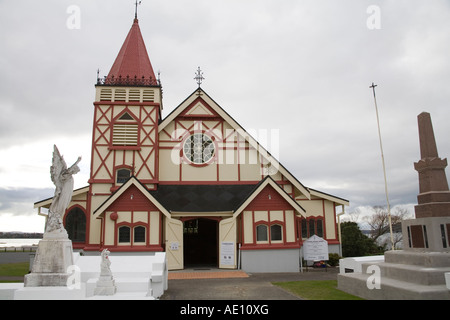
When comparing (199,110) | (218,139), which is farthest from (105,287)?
(199,110)

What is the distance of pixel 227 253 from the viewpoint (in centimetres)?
2042

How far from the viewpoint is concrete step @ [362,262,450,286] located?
9727 mm

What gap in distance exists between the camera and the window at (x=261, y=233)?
20.6 m

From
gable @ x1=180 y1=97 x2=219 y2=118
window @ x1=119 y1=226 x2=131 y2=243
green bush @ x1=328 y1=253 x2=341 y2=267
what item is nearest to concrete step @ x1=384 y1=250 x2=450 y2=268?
green bush @ x1=328 y1=253 x2=341 y2=267

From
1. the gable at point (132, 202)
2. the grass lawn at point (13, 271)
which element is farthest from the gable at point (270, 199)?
the grass lawn at point (13, 271)

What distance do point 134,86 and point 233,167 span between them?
8869 mm

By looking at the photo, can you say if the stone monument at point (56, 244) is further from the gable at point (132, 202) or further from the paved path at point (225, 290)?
the gable at point (132, 202)

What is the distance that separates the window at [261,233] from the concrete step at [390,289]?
7.85m

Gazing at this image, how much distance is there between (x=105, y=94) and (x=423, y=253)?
2103 centimetres

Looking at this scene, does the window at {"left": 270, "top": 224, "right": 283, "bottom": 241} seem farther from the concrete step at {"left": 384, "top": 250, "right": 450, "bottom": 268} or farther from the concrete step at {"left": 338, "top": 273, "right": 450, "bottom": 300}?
the concrete step at {"left": 384, "top": 250, "right": 450, "bottom": 268}

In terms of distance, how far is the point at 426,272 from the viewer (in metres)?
9.78

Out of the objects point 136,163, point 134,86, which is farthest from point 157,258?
point 134,86
